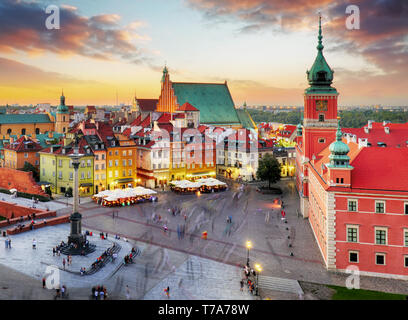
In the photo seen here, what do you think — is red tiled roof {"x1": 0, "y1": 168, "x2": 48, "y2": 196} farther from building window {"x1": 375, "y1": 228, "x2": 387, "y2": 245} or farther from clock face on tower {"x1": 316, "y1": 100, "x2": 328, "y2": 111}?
building window {"x1": 375, "y1": 228, "x2": 387, "y2": 245}

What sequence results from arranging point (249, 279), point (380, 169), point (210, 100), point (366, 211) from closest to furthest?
point (249, 279) → point (366, 211) → point (380, 169) → point (210, 100)

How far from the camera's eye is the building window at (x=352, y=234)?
3728 cm

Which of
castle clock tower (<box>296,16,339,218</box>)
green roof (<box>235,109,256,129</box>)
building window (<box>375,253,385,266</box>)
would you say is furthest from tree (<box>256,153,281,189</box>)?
green roof (<box>235,109,256,129</box>)

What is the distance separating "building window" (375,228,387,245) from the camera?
3634 centimetres

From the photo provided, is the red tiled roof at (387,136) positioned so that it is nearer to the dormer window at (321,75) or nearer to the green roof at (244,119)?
the dormer window at (321,75)

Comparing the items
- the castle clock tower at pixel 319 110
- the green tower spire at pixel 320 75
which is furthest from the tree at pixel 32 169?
the green tower spire at pixel 320 75

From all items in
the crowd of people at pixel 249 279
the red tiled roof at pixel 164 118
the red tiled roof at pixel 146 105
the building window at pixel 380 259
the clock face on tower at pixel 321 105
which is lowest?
the crowd of people at pixel 249 279

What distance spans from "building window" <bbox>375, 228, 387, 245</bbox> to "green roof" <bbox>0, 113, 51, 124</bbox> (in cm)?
11343

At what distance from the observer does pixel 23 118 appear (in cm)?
12500

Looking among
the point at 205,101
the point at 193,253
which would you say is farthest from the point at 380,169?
the point at 205,101

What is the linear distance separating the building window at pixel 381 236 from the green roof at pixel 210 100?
7907 centimetres

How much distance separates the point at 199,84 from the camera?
12031cm

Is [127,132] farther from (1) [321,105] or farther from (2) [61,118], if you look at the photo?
(1) [321,105]

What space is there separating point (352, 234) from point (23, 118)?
11372 cm
